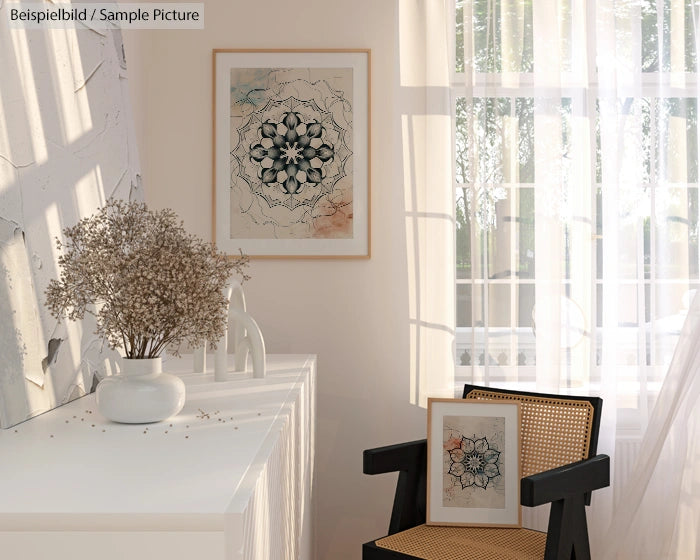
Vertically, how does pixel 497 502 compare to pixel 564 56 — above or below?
below

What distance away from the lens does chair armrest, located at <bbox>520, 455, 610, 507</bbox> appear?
1.67 m

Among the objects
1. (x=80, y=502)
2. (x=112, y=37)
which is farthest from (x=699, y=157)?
(x=80, y=502)

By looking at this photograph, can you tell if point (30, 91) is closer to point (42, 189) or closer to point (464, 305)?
point (42, 189)

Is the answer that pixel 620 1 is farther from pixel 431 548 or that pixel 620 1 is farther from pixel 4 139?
pixel 4 139

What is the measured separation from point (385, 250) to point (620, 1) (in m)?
1.25

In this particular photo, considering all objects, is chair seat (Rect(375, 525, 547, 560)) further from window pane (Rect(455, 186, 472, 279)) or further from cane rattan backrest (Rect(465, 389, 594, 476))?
window pane (Rect(455, 186, 472, 279))

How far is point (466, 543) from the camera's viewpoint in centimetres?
189

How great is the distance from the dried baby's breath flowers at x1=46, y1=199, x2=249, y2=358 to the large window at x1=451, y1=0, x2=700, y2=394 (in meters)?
1.45

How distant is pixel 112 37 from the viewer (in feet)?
6.65

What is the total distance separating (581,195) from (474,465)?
3.49 feet

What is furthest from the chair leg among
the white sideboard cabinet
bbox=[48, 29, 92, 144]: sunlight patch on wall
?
bbox=[48, 29, 92, 144]: sunlight patch on wall

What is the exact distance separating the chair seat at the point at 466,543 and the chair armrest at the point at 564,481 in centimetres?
21

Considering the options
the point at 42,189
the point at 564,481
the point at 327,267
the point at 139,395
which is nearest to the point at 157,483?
the point at 139,395

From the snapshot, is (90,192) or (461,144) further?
(461,144)
